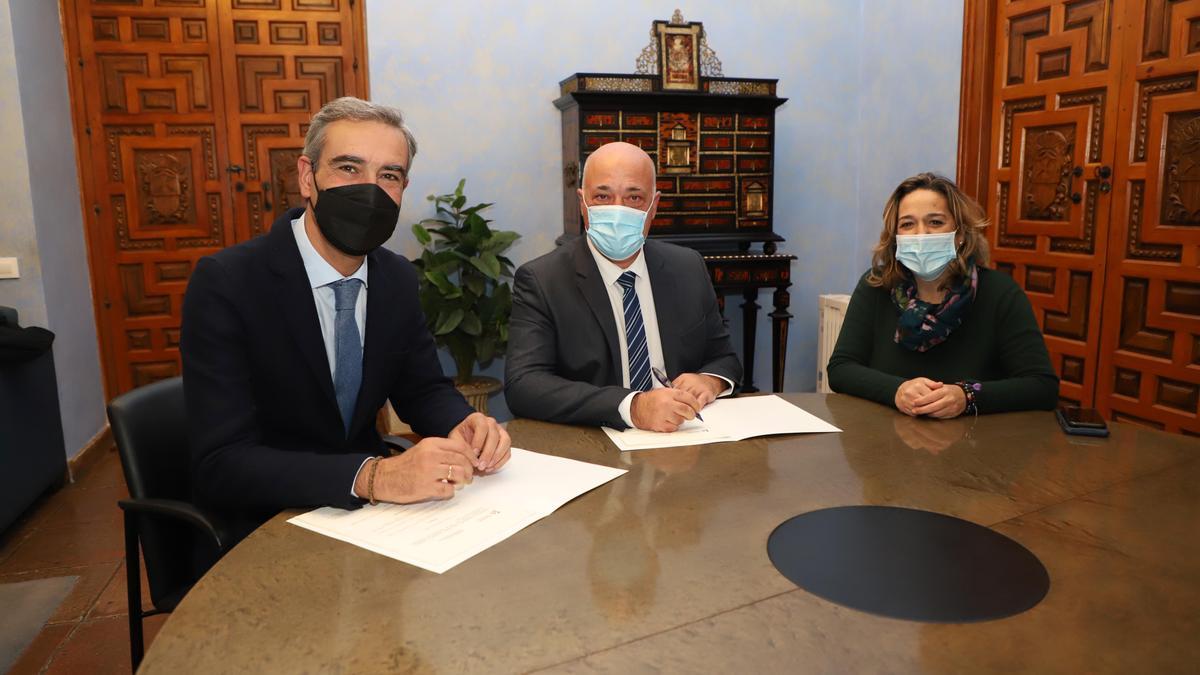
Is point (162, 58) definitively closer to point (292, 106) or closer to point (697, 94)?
point (292, 106)

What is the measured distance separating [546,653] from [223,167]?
415cm

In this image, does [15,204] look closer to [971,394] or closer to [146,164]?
[146,164]

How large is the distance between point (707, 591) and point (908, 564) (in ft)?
0.87

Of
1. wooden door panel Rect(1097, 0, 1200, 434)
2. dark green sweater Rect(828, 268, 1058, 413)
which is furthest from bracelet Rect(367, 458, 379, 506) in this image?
wooden door panel Rect(1097, 0, 1200, 434)

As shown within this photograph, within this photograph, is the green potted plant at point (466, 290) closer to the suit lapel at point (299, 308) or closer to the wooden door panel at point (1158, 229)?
the suit lapel at point (299, 308)

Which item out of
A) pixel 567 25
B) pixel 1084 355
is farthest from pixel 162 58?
pixel 1084 355

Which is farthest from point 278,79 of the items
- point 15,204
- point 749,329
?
point 749,329

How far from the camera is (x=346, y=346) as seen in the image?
1607 mm

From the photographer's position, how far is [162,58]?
13.5ft

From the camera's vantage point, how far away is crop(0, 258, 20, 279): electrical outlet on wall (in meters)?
3.39

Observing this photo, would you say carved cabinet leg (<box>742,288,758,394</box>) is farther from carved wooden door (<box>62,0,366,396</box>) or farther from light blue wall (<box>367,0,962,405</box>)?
carved wooden door (<box>62,0,366,396</box>)

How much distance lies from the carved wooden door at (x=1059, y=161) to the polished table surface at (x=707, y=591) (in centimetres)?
220

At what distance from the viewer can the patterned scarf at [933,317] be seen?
197 centimetres

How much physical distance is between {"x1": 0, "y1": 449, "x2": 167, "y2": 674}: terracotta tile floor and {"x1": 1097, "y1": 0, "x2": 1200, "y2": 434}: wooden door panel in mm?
3501
